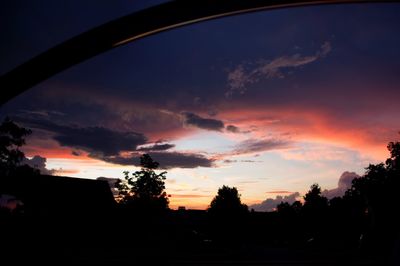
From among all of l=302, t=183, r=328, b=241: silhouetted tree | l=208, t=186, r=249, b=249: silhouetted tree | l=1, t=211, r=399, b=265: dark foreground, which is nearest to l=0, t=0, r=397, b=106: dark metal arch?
l=1, t=211, r=399, b=265: dark foreground

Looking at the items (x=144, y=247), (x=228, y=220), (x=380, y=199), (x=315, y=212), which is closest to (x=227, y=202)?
(x=228, y=220)

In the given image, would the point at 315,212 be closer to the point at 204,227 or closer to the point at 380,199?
the point at 204,227

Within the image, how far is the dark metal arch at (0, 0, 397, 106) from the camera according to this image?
17.0 ft

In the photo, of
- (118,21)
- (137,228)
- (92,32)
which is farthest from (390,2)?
(137,228)

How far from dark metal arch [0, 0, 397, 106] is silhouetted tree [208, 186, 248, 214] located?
238 feet

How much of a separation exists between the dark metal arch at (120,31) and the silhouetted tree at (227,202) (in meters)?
72.7

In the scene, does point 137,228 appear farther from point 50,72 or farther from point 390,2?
point 390,2

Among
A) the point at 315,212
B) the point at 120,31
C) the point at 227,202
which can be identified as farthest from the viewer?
the point at 315,212

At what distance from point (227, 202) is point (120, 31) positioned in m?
88.4

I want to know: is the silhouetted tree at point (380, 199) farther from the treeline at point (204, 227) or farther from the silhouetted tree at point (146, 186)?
the silhouetted tree at point (146, 186)

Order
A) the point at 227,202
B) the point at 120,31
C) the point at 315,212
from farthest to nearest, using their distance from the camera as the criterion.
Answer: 1. the point at 315,212
2. the point at 227,202
3. the point at 120,31

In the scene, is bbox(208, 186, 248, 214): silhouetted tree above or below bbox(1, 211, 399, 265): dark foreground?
above

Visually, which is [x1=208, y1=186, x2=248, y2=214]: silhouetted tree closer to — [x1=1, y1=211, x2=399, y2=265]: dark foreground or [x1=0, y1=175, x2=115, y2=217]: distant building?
[x1=1, y1=211, x2=399, y2=265]: dark foreground

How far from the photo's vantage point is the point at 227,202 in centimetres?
9194
